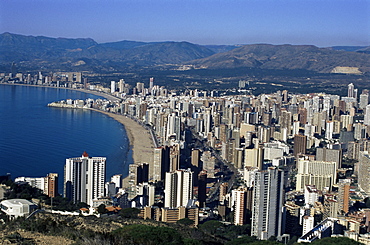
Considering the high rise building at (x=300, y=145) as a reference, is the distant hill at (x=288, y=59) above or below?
above

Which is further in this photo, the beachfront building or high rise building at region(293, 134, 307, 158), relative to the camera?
high rise building at region(293, 134, 307, 158)

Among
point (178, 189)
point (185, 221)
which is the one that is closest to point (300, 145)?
point (178, 189)

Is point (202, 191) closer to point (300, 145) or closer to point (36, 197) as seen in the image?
point (36, 197)

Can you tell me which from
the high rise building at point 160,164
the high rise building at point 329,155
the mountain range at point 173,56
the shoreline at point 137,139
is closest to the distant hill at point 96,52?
the mountain range at point 173,56

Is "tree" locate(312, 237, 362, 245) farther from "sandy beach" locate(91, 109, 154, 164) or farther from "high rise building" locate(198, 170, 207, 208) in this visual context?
Answer: "sandy beach" locate(91, 109, 154, 164)

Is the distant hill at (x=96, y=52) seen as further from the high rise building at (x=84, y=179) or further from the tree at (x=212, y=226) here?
the tree at (x=212, y=226)

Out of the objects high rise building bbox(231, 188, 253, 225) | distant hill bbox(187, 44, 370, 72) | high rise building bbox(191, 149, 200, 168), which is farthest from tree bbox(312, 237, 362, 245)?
distant hill bbox(187, 44, 370, 72)
